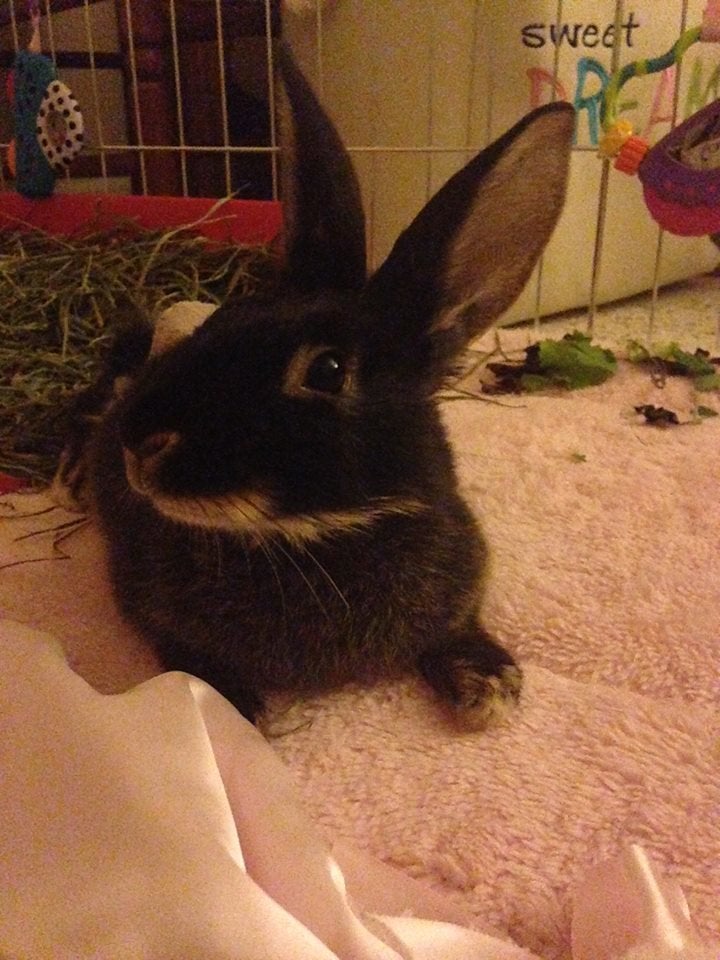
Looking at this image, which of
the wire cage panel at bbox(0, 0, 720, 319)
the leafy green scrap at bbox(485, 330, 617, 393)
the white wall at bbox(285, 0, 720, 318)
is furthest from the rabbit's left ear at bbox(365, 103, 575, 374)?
the white wall at bbox(285, 0, 720, 318)

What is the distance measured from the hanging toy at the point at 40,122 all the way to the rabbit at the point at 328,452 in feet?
3.40

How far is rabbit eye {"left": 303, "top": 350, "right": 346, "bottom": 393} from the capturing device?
73 centimetres

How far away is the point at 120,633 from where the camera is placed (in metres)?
0.98

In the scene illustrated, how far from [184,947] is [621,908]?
0.98 ft

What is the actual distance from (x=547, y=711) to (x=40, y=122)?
1.56 m

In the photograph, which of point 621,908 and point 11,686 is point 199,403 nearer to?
point 11,686

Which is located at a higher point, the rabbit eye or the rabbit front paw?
the rabbit eye

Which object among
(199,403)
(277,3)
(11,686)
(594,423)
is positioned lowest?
(594,423)

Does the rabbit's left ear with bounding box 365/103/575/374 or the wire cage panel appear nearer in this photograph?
the rabbit's left ear with bounding box 365/103/575/374

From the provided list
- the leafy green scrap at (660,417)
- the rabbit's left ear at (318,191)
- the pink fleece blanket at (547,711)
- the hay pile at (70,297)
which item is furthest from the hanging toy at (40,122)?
the leafy green scrap at (660,417)

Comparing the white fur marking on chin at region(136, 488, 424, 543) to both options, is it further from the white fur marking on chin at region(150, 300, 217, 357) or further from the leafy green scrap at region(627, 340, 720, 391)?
the leafy green scrap at region(627, 340, 720, 391)

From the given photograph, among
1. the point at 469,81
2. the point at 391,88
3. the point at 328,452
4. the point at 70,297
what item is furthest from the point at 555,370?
the point at 328,452

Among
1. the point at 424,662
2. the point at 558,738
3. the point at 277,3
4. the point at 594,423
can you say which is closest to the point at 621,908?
the point at 558,738

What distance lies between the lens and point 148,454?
26.5 inches
